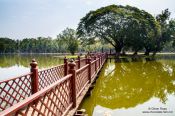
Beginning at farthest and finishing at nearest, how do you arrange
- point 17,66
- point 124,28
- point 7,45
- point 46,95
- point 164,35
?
point 7,45, point 164,35, point 124,28, point 17,66, point 46,95

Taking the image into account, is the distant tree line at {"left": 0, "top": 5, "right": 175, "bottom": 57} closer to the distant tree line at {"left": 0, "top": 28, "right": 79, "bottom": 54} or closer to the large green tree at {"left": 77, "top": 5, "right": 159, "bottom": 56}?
the large green tree at {"left": 77, "top": 5, "right": 159, "bottom": 56}

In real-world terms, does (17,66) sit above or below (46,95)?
below

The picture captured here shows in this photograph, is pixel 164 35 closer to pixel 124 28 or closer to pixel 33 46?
pixel 124 28

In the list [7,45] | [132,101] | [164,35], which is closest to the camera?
[132,101]

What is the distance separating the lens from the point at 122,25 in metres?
46.2

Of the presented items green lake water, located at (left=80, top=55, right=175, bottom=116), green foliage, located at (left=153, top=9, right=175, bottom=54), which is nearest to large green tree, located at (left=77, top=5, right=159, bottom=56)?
green foliage, located at (left=153, top=9, right=175, bottom=54)

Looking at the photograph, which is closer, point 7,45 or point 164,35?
point 164,35

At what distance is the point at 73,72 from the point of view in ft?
19.1

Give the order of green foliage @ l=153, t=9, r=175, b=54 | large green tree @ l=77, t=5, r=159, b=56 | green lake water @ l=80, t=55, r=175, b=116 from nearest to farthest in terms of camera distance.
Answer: green lake water @ l=80, t=55, r=175, b=116
large green tree @ l=77, t=5, r=159, b=56
green foliage @ l=153, t=9, r=175, b=54

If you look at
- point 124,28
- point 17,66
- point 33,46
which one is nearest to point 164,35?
point 124,28

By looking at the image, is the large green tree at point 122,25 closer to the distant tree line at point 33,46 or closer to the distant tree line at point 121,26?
the distant tree line at point 121,26

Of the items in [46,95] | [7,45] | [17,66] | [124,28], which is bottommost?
[17,66]

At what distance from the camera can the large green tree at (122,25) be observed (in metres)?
44.8

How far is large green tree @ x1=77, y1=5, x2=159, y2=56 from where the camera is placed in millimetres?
44750
